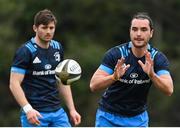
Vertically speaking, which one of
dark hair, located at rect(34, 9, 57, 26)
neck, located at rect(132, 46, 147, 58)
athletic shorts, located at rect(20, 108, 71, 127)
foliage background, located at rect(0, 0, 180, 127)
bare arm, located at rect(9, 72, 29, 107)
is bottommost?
foliage background, located at rect(0, 0, 180, 127)

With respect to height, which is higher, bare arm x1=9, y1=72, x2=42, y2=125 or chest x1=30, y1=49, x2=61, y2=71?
chest x1=30, y1=49, x2=61, y2=71

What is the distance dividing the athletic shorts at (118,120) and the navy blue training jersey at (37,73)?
0.70m

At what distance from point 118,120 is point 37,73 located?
1.17 meters

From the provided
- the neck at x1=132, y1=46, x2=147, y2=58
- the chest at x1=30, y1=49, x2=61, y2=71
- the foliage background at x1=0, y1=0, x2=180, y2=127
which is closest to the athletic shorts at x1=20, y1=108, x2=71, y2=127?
the chest at x1=30, y1=49, x2=61, y2=71

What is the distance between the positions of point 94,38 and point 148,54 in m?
25.9

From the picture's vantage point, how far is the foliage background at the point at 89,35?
32.1 meters

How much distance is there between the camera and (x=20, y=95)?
1125cm

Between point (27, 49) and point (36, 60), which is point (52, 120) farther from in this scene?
point (27, 49)

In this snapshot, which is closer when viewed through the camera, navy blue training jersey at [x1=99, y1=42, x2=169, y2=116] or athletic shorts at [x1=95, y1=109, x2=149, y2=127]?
navy blue training jersey at [x1=99, y1=42, x2=169, y2=116]

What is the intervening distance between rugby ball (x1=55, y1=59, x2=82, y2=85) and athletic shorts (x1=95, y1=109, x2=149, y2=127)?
62cm

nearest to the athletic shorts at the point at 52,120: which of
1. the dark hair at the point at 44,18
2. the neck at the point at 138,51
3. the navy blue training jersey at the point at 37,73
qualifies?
the navy blue training jersey at the point at 37,73

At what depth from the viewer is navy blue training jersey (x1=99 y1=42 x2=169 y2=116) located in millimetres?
10877

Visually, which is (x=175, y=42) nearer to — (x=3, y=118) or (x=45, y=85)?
(x=3, y=118)

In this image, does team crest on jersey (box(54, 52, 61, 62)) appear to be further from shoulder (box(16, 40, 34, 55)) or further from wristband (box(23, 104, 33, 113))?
wristband (box(23, 104, 33, 113))
